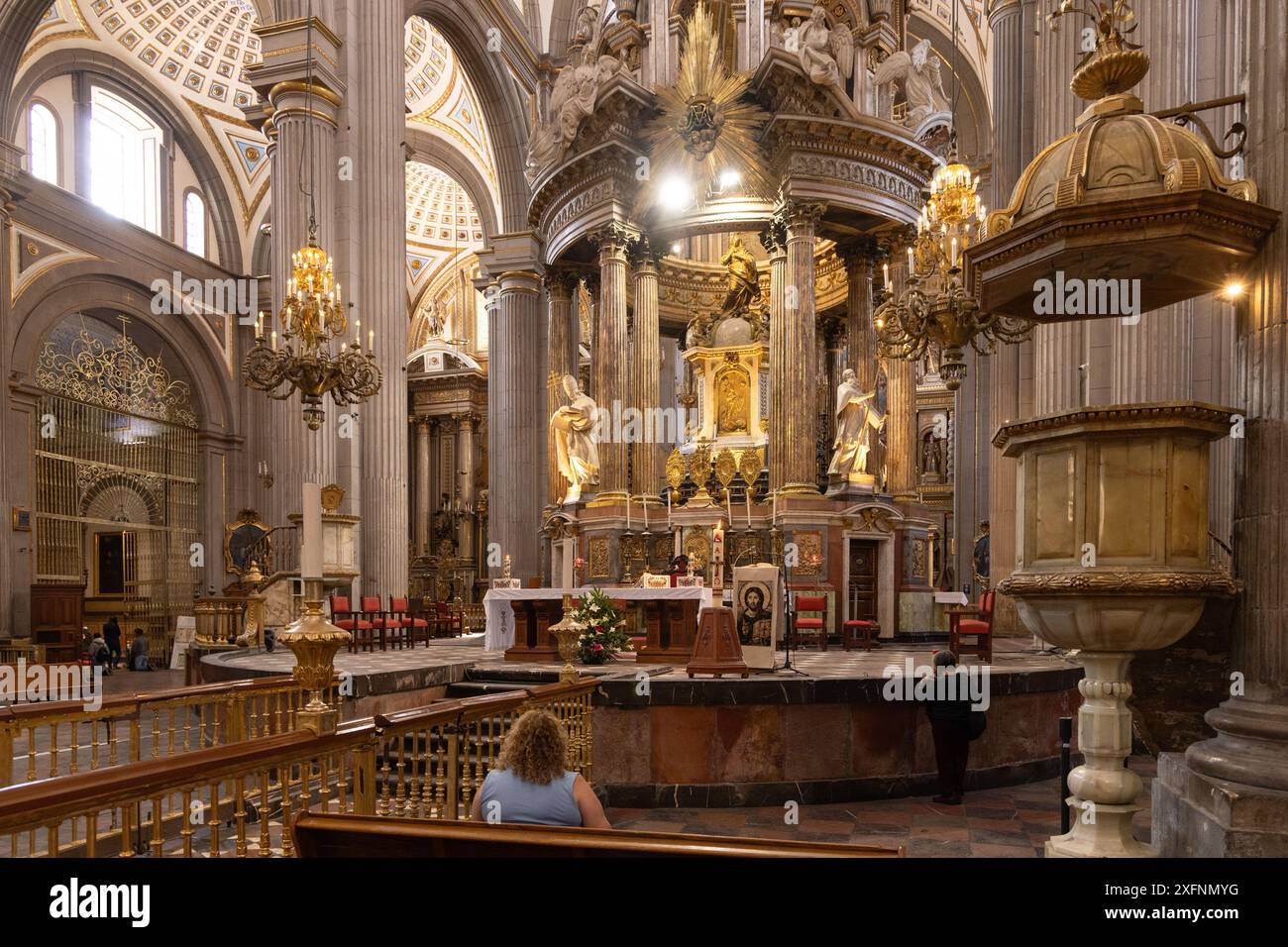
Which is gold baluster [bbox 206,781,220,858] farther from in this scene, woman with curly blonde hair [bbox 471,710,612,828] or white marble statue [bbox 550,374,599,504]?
white marble statue [bbox 550,374,599,504]

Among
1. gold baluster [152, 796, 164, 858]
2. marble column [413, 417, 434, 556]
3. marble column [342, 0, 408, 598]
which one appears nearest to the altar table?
marble column [342, 0, 408, 598]

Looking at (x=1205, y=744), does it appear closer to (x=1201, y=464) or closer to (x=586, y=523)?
(x=1201, y=464)

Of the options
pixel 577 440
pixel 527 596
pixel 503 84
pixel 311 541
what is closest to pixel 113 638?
pixel 577 440

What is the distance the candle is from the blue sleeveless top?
190cm

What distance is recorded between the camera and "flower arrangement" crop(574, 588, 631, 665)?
9180 mm

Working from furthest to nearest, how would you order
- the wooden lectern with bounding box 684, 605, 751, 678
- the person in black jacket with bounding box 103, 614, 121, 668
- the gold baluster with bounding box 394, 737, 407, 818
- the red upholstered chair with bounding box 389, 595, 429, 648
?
the person in black jacket with bounding box 103, 614, 121, 668 → the red upholstered chair with bounding box 389, 595, 429, 648 → the wooden lectern with bounding box 684, 605, 751, 678 → the gold baluster with bounding box 394, 737, 407, 818

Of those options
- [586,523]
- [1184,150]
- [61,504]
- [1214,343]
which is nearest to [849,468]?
[586,523]

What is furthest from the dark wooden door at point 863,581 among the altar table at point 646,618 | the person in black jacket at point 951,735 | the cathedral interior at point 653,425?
the person in black jacket at point 951,735

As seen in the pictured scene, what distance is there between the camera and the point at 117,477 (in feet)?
71.3

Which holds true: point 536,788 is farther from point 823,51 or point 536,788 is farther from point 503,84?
point 503,84

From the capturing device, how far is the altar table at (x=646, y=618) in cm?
993

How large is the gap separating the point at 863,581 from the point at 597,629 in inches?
246

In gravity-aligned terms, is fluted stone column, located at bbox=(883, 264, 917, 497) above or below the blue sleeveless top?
above

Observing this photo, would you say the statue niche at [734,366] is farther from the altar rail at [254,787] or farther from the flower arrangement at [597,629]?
the altar rail at [254,787]
